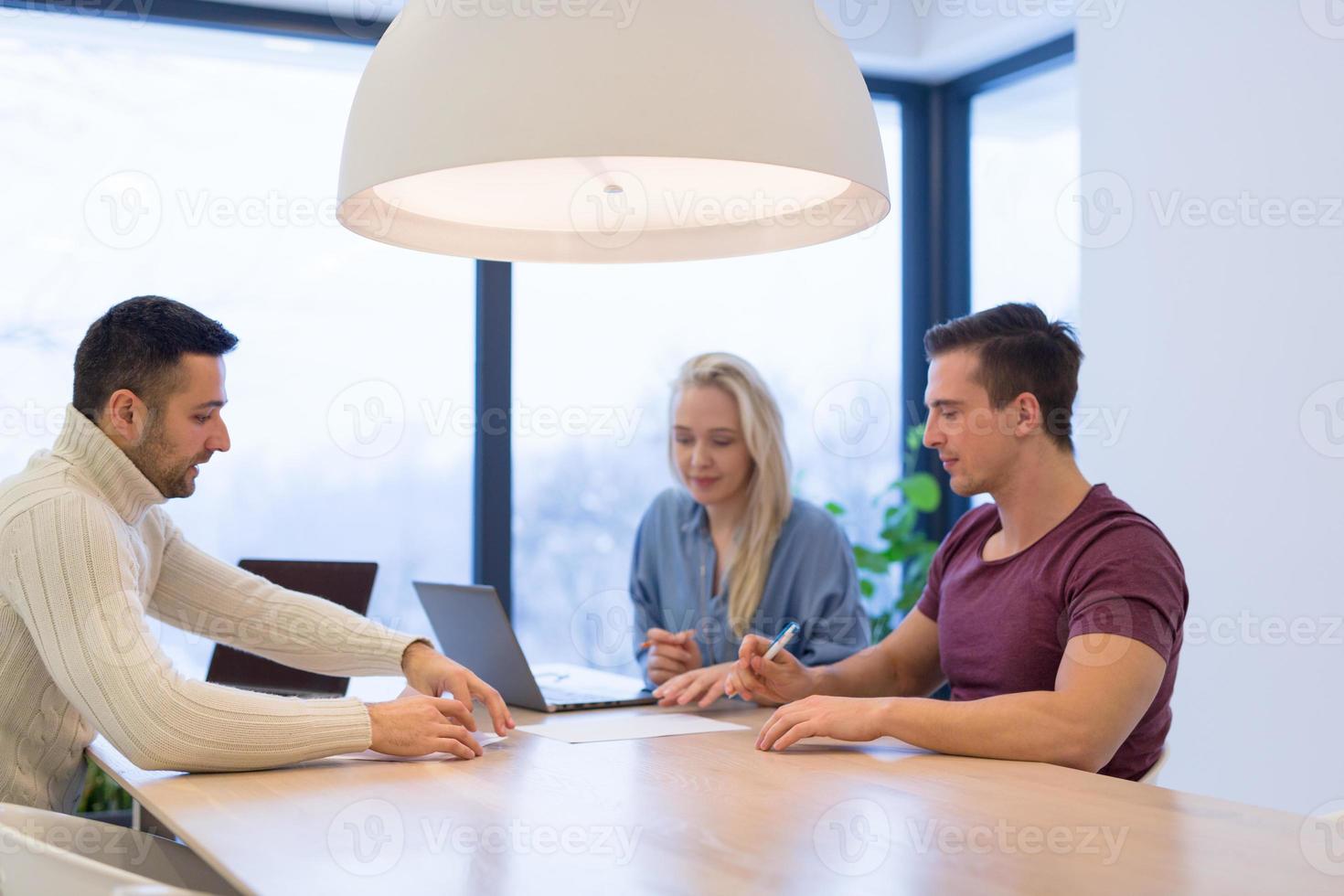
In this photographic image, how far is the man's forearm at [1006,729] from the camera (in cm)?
185

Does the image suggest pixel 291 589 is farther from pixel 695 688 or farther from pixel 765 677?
pixel 765 677

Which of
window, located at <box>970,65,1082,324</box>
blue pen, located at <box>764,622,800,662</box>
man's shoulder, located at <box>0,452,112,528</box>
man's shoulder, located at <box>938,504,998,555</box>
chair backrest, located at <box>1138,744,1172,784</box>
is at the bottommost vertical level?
chair backrest, located at <box>1138,744,1172,784</box>

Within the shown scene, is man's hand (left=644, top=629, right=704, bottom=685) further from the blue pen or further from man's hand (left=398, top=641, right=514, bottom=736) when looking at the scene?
man's hand (left=398, top=641, right=514, bottom=736)

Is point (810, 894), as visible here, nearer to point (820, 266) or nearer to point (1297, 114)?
point (1297, 114)

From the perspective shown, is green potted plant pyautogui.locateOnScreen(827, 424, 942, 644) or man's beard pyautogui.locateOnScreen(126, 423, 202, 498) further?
green potted plant pyautogui.locateOnScreen(827, 424, 942, 644)

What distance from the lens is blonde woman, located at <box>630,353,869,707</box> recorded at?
2.88 meters

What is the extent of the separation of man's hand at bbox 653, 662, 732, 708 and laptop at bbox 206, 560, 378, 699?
76 centimetres

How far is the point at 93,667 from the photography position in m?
1.72

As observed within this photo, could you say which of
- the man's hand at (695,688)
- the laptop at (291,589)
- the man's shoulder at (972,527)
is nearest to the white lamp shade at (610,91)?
the man's shoulder at (972,527)

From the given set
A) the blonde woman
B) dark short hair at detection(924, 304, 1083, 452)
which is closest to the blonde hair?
the blonde woman

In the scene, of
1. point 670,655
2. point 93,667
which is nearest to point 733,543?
point 670,655

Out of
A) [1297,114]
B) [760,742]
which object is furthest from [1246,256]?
[760,742]

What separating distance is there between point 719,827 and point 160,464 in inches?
44.1

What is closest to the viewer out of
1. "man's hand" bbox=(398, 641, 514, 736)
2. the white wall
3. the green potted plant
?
"man's hand" bbox=(398, 641, 514, 736)
